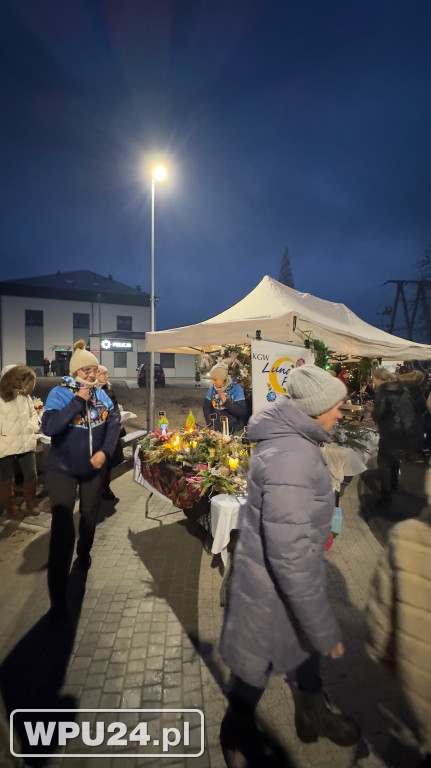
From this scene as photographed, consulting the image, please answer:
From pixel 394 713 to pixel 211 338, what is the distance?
4.24 meters

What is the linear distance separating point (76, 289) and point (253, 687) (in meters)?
49.9

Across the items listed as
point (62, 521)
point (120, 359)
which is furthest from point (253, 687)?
point (120, 359)

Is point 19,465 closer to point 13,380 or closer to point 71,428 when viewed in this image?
point 13,380

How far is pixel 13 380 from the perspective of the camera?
15.1ft

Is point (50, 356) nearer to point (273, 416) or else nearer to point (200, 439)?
point (200, 439)

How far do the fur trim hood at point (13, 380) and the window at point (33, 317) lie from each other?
137 feet

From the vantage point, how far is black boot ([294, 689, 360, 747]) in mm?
1988

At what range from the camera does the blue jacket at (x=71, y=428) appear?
2924mm

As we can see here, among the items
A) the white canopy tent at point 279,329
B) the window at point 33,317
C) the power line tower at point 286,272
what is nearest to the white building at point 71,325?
the window at point 33,317

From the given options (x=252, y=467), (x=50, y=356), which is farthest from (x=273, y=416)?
(x=50, y=356)

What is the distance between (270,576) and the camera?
1.67 meters

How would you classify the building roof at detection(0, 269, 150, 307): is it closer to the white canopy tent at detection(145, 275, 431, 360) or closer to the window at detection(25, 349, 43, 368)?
the window at detection(25, 349, 43, 368)

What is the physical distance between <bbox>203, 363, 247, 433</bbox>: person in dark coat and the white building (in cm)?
3558

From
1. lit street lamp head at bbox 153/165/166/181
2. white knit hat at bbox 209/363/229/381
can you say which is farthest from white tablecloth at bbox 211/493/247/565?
lit street lamp head at bbox 153/165/166/181
